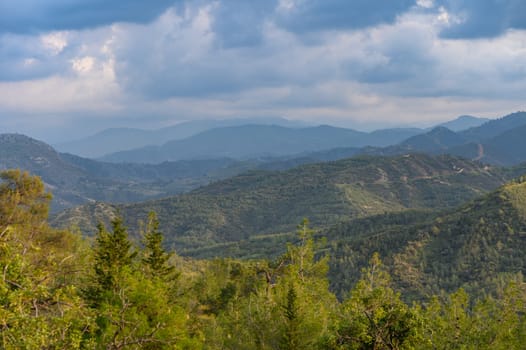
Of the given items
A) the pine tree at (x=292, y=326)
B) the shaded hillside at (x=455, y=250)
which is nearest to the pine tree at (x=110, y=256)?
the pine tree at (x=292, y=326)

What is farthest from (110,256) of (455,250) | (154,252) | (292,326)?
(455,250)

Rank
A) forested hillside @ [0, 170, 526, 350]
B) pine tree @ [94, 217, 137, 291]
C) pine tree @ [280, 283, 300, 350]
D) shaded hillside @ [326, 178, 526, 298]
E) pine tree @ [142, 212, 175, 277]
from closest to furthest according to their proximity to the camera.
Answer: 1. forested hillside @ [0, 170, 526, 350]
2. pine tree @ [280, 283, 300, 350]
3. pine tree @ [94, 217, 137, 291]
4. pine tree @ [142, 212, 175, 277]
5. shaded hillside @ [326, 178, 526, 298]

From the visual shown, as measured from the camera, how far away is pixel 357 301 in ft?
70.9

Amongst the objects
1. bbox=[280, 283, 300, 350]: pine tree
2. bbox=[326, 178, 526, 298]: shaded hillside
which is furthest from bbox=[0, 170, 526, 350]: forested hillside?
bbox=[326, 178, 526, 298]: shaded hillside

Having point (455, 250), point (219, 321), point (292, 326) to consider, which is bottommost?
point (455, 250)

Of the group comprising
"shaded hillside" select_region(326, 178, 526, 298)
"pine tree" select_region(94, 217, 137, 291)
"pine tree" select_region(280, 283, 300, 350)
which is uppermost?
"pine tree" select_region(94, 217, 137, 291)

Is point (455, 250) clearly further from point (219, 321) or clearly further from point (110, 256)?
point (110, 256)

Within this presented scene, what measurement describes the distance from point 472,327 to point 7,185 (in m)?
65.0

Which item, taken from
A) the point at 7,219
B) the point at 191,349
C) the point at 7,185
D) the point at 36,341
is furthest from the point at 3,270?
the point at 7,185

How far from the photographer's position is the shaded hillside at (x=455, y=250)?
126144 mm

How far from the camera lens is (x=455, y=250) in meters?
145

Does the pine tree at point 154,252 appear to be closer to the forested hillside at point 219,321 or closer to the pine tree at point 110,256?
the forested hillside at point 219,321

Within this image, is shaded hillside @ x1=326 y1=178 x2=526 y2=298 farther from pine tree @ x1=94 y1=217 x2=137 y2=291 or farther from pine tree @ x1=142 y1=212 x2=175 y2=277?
pine tree @ x1=94 y1=217 x2=137 y2=291

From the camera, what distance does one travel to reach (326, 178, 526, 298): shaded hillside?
126144 mm
